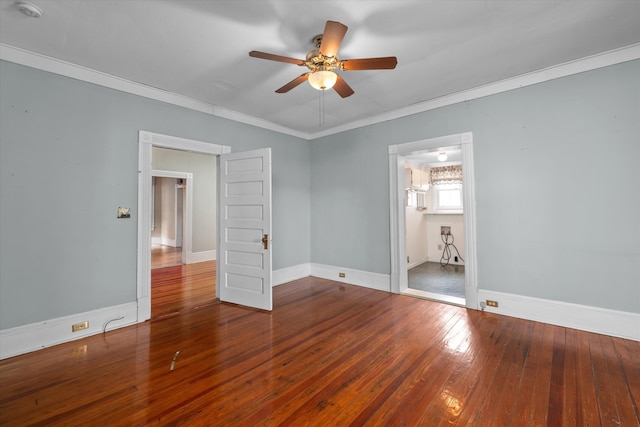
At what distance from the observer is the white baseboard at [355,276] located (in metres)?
4.46

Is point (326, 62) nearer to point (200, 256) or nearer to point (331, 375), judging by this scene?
point (331, 375)

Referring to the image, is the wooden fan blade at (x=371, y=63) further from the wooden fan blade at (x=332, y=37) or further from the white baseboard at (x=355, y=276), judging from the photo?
the white baseboard at (x=355, y=276)

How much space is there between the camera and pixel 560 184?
306cm

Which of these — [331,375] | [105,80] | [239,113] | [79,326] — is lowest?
[331,375]

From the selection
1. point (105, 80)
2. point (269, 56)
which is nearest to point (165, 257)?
point (105, 80)

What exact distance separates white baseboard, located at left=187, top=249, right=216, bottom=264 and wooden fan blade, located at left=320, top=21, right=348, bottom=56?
6.28 meters

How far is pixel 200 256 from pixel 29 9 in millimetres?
5847

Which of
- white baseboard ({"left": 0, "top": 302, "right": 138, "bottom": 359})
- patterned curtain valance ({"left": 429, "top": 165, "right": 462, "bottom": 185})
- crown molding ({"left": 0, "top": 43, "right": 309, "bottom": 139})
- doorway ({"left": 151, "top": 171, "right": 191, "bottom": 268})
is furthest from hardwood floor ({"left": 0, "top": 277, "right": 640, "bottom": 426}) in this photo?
doorway ({"left": 151, "top": 171, "right": 191, "bottom": 268})

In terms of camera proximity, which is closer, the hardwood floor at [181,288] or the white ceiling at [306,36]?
the white ceiling at [306,36]

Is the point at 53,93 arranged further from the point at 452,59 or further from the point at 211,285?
the point at 452,59

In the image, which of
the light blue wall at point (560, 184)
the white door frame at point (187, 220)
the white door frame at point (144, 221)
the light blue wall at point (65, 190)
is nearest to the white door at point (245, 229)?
the white door frame at point (144, 221)

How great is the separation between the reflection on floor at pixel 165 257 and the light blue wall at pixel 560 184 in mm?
6476

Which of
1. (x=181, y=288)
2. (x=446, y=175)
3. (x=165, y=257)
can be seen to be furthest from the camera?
(x=165, y=257)

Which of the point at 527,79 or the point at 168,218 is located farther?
the point at 168,218
